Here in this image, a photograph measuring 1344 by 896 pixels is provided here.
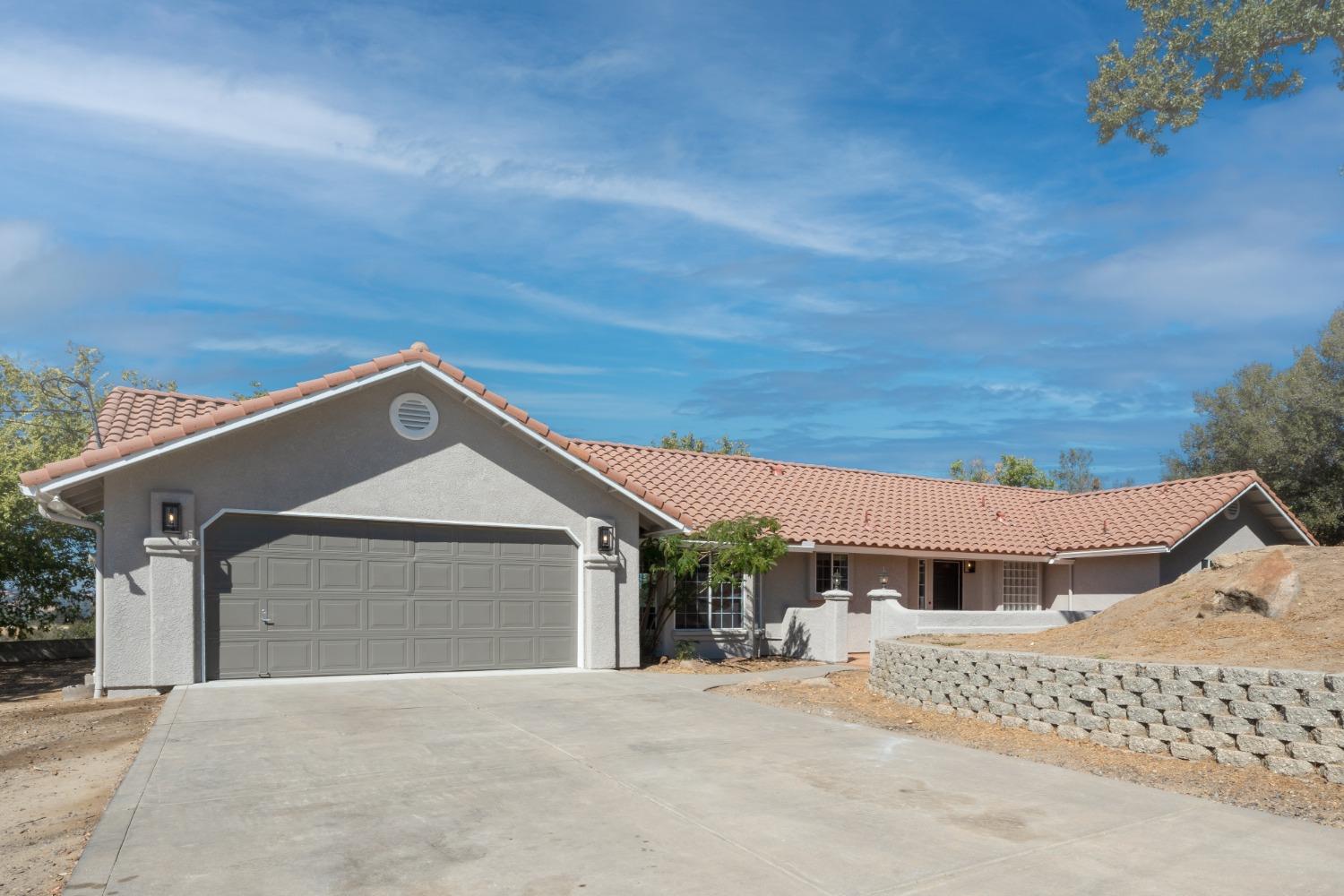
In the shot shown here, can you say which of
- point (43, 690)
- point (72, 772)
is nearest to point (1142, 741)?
point (72, 772)

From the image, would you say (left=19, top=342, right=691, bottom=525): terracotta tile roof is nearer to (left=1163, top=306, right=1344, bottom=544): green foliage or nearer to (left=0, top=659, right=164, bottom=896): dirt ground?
(left=0, top=659, right=164, bottom=896): dirt ground

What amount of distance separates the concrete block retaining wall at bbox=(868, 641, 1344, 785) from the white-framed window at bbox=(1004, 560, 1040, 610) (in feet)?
40.7

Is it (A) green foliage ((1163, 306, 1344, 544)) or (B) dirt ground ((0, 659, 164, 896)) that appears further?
(A) green foliage ((1163, 306, 1344, 544))

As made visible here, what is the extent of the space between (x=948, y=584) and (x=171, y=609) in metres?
17.3

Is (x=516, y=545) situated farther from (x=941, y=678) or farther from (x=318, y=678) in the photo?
(x=941, y=678)

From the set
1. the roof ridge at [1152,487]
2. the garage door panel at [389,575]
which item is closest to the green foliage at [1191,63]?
the roof ridge at [1152,487]

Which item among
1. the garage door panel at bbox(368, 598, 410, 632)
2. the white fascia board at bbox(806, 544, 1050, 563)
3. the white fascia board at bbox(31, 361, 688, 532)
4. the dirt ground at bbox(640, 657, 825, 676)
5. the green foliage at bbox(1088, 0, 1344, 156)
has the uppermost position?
the green foliage at bbox(1088, 0, 1344, 156)

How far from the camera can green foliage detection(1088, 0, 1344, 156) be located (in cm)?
1992

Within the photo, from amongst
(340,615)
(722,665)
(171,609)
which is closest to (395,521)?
(340,615)

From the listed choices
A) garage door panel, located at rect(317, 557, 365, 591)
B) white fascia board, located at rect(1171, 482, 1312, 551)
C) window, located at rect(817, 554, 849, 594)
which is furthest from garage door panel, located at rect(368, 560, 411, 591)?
white fascia board, located at rect(1171, 482, 1312, 551)

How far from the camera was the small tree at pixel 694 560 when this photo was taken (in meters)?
17.3

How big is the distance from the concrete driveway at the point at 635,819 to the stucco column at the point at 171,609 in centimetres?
242

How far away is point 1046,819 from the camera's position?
23.7ft

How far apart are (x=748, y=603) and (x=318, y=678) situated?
→ 9.02 metres
